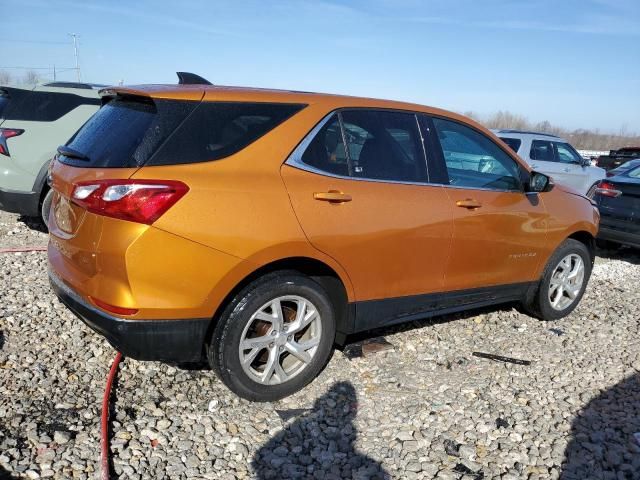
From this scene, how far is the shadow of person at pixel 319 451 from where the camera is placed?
8.84 feet

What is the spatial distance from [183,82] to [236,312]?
62.6 inches

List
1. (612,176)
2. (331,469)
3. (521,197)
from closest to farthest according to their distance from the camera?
(331,469), (521,197), (612,176)

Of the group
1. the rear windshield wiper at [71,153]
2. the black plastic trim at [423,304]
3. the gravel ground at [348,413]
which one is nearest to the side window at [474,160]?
the black plastic trim at [423,304]

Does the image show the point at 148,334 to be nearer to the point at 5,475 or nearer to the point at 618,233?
the point at 5,475

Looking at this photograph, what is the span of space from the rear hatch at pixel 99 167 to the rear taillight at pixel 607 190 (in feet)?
21.1

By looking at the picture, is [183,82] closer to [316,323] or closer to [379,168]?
[379,168]

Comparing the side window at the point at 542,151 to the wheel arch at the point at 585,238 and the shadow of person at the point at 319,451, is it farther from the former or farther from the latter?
the shadow of person at the point at 319,451

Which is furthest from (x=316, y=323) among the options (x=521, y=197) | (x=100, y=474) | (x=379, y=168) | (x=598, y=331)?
(x=598, y=331)

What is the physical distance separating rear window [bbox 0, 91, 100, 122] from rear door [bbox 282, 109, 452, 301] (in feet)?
15.2

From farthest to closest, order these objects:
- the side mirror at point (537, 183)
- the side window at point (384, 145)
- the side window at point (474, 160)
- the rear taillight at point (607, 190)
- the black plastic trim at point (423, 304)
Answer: the rear taillight at point (607, 190) → the side mirror at point (537, 183) → the side window at point (474, 160) → the black plastic trim at point (423, 304) → the side window at point (384, 145)

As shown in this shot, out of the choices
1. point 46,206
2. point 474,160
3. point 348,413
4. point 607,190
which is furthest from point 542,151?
point 348,413

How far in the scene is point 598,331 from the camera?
4.80 meters

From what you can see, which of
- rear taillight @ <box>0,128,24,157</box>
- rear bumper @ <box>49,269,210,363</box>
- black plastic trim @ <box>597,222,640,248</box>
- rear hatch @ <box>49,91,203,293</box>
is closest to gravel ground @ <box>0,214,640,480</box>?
rear bumper @ <box>49,269,210,363</box>

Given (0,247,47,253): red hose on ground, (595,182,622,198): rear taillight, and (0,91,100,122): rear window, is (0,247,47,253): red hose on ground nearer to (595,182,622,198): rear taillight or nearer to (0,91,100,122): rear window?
(0,91,100,122): rear window
